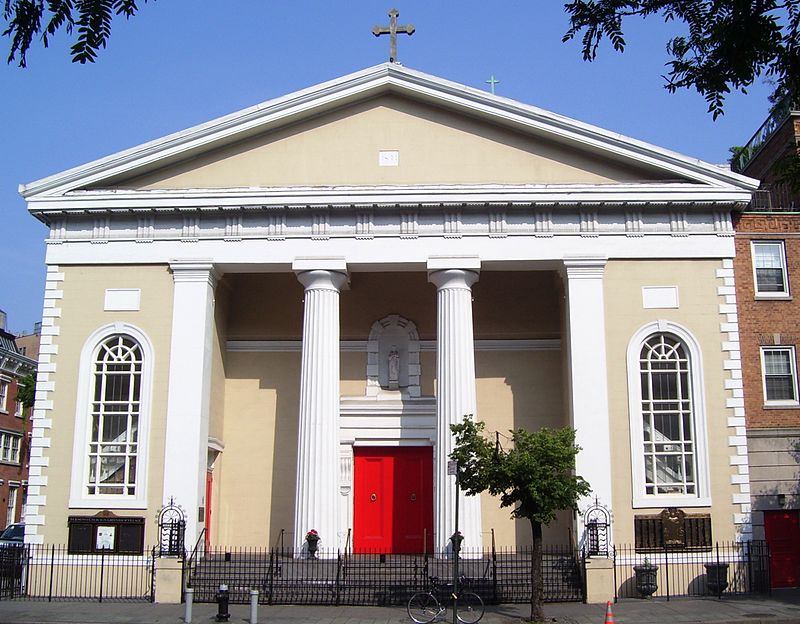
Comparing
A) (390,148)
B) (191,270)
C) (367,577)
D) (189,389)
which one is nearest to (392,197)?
(390,148)

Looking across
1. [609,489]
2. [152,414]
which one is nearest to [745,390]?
[609,489]

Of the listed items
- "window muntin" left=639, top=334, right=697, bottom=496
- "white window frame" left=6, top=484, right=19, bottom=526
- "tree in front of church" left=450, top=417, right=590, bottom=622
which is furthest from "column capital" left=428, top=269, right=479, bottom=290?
"white window frame" left=6, top=484, right=19, bottom=526

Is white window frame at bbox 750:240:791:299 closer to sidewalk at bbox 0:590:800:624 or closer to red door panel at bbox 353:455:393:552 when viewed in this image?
sidewalk at bbox 0:590:800:624

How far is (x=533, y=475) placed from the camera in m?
17.8

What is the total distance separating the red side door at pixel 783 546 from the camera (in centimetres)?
2327

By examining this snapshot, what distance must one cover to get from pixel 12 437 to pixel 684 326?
134 ft

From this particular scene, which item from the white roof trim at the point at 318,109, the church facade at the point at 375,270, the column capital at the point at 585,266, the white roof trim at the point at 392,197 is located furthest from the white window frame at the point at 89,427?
the column capital at the point at 585,266

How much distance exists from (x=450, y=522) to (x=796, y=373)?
9960 mm

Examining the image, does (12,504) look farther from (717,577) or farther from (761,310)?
(761,310)

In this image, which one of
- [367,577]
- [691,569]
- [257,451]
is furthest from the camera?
[257,451]

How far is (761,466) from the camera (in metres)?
23.7

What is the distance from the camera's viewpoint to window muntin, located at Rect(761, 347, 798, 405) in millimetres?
24344

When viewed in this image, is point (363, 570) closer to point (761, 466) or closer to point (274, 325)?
point (274, 325)

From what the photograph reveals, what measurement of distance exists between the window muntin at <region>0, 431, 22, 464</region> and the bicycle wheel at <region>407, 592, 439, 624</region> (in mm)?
38532
